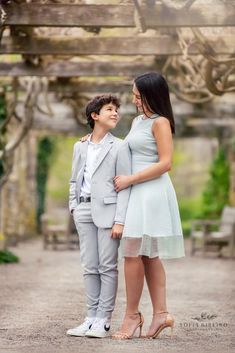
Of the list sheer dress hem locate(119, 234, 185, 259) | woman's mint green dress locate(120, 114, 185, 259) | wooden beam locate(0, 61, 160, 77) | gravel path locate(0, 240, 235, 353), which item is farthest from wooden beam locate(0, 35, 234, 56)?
sheer dress hem locate(119, 234, 185, 259)

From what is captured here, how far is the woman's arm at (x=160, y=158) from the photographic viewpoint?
6.92m

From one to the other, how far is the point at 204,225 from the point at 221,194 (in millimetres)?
8805

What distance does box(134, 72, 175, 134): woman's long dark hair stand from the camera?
23.0 feet

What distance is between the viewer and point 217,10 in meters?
9.13

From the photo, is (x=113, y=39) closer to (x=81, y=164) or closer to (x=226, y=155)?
(x=81, y=164)

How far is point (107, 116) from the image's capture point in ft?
24.1

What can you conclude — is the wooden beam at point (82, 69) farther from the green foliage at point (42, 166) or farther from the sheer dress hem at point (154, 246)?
the green foliage at point (42, 166)

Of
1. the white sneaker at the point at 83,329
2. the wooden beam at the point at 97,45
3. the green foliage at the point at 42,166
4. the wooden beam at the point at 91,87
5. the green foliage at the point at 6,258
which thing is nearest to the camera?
the white sneaker at the point at 83,329

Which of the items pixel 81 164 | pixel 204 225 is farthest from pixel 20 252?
pixel 81 164

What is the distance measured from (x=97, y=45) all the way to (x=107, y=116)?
564cm

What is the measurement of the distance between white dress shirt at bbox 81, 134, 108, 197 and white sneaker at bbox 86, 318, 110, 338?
86 centimetres

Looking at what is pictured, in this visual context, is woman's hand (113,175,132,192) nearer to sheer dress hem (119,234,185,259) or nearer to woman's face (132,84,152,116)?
sheer dress hem (119,234,185,259)

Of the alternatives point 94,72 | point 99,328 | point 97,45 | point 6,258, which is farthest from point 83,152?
point 6,258

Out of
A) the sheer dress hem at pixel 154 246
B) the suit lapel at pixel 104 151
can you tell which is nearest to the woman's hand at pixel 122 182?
the suit lapel at pixel 104 151
